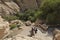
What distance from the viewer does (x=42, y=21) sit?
38.8m

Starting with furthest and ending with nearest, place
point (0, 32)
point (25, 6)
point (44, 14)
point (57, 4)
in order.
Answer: point (25, 6) → point (44, 14) → point (57, 4) → point (0, 32)

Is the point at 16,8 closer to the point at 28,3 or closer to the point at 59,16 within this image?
the point at 28,3

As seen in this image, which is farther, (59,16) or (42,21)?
(42,21)

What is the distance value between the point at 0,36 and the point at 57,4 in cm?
2975

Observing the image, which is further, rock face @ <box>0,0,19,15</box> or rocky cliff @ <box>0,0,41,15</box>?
rocky cliff @ <box>0,0,41,15</box>

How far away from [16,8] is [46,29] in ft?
79.3

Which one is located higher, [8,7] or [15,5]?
[8,7]

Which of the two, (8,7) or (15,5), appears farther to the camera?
(15,5)

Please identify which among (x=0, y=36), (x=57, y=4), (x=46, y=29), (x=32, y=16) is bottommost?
(x=32, y=16)

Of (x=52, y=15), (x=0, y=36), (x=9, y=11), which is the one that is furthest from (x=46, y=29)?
(x=0, y=36)

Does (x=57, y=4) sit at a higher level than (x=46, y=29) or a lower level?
higher

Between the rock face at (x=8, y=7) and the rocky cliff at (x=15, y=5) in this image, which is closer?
the rock face at (x=8, y=7)

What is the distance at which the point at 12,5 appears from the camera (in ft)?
181

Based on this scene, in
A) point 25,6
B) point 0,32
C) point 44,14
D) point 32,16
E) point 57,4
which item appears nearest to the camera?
point 0,32
